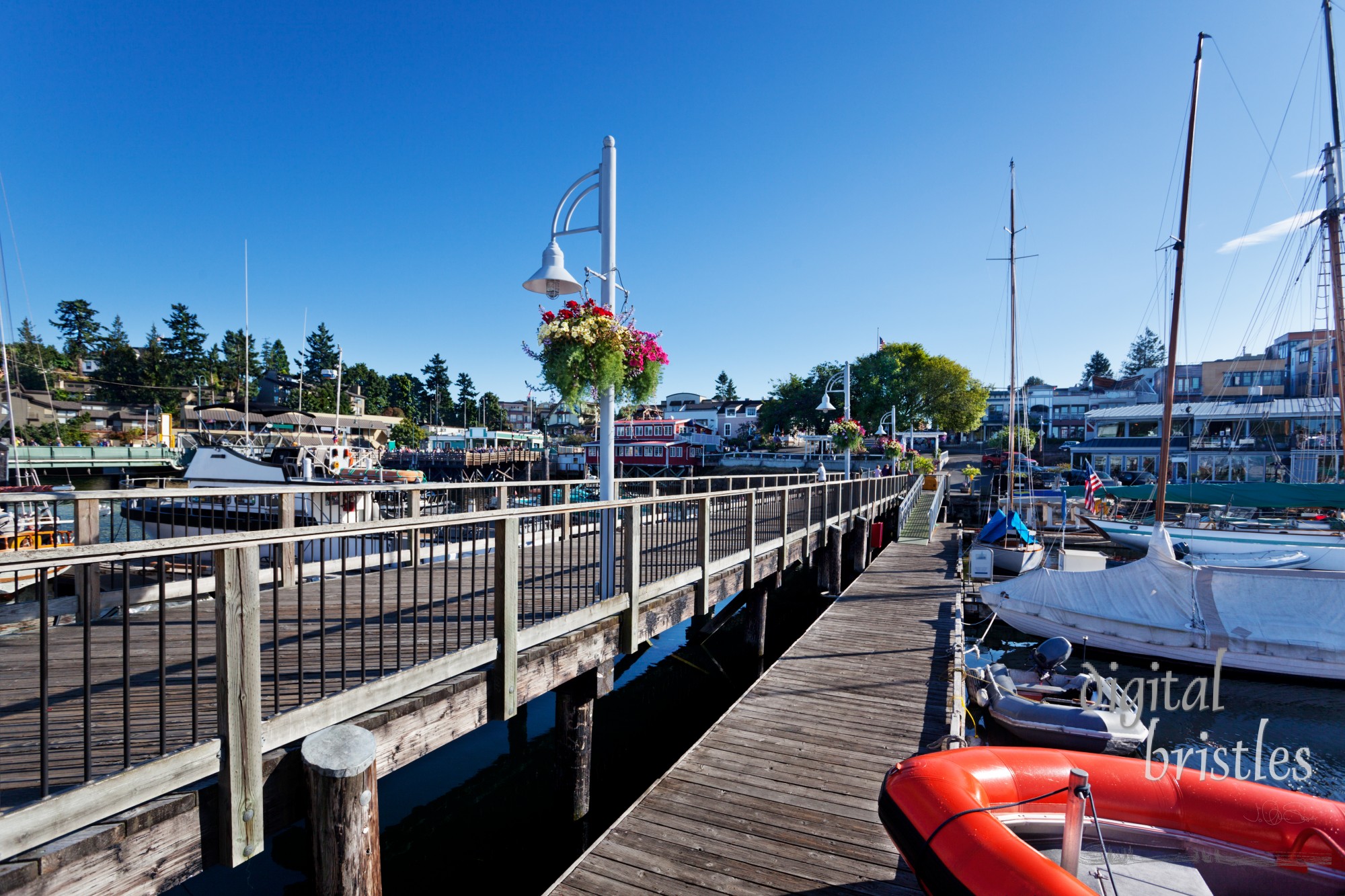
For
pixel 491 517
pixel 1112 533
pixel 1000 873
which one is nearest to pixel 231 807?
pixel 491 517

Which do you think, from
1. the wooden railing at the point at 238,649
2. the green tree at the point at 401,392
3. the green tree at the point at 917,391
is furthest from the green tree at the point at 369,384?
the wooden railing at the point at 238,649

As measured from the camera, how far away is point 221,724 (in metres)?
2.85

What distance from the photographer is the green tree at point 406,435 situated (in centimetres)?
7181

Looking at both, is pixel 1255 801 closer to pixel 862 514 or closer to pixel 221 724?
pixel 221 724

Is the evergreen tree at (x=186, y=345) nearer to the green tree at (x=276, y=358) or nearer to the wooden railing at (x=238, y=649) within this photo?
the green tree at (x=276, y=358)

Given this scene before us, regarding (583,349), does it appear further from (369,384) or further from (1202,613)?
(369,384)

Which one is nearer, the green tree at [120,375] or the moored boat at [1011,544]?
the moored boat at [1011,544]

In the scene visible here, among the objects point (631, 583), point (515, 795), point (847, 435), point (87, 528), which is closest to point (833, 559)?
point (847, 435)

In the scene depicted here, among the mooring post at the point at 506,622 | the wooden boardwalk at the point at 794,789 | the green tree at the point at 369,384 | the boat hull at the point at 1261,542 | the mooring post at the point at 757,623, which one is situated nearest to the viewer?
the wooden boardwalk at the point at 794,789

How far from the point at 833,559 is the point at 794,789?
10439 millimetres

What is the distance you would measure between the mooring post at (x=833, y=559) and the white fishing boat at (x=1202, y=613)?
4032 mm

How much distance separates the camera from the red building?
58.8 meters

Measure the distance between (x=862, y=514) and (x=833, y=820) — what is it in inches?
588

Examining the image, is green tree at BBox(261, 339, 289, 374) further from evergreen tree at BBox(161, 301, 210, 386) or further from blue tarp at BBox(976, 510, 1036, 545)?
blue tarp at BBox(976, 510, 1036, 545)
